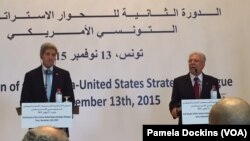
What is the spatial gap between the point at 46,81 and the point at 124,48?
78cm

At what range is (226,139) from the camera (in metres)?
1.36

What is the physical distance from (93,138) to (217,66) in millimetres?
1337

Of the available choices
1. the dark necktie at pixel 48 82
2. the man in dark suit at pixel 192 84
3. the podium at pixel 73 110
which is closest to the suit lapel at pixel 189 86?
the man in dark suit at pixel 192 84

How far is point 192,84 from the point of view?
4.43 m

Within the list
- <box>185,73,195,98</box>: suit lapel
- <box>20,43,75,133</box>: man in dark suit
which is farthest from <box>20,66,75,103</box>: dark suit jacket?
<box>185,73,195,98</box>: suit lapel

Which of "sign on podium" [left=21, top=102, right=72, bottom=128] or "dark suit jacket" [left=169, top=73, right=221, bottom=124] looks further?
"dark suit jacket" [left=169, top=73, right=221, bottom=124]

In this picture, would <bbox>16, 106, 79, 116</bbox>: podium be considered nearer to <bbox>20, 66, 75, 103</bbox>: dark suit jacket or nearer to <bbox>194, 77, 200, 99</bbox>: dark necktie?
<bbox>20, 66, 75, 103</bbox>: dark suit jacket

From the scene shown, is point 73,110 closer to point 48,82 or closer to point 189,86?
point 48,82

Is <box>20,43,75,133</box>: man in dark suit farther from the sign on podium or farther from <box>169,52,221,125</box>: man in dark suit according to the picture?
<box>169,52,221,125</box>: man in dark suit

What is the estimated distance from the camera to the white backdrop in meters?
4.41

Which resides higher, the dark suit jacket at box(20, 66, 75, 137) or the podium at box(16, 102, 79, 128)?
the dark suit jacket at box(20, 66, 75, 137)

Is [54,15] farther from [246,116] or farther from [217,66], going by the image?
[246,116]

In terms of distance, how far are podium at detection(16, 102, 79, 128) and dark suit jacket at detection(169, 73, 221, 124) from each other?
3.13ft

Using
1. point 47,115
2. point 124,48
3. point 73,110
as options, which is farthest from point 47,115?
point 124,48
